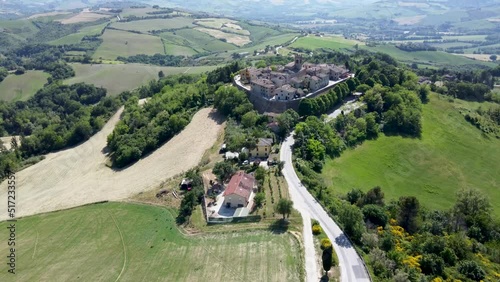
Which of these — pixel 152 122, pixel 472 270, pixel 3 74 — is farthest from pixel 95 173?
pixel 3 74

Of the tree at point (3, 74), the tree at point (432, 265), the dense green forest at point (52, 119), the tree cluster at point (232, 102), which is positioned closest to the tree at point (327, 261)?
the tree at point (432, 265)

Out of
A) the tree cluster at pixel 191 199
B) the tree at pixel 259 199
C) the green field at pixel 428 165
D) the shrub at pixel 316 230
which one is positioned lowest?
the green field at pixel 428 165

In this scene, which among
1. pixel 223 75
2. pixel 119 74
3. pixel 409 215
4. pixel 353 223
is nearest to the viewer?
pixel 353 223

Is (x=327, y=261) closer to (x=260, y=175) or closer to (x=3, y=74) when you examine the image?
(x=260, y=175)

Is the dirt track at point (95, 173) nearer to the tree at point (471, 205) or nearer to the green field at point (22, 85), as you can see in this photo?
the tree at point (471, 205)

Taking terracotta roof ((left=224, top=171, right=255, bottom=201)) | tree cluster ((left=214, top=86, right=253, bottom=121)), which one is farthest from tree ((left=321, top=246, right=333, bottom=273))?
tree cluster ((left=214, top=86, right=253, bottom=121))

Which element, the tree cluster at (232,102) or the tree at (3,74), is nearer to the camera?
the tree cluster at (232,102)

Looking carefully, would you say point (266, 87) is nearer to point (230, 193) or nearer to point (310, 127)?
point (310, 127)
